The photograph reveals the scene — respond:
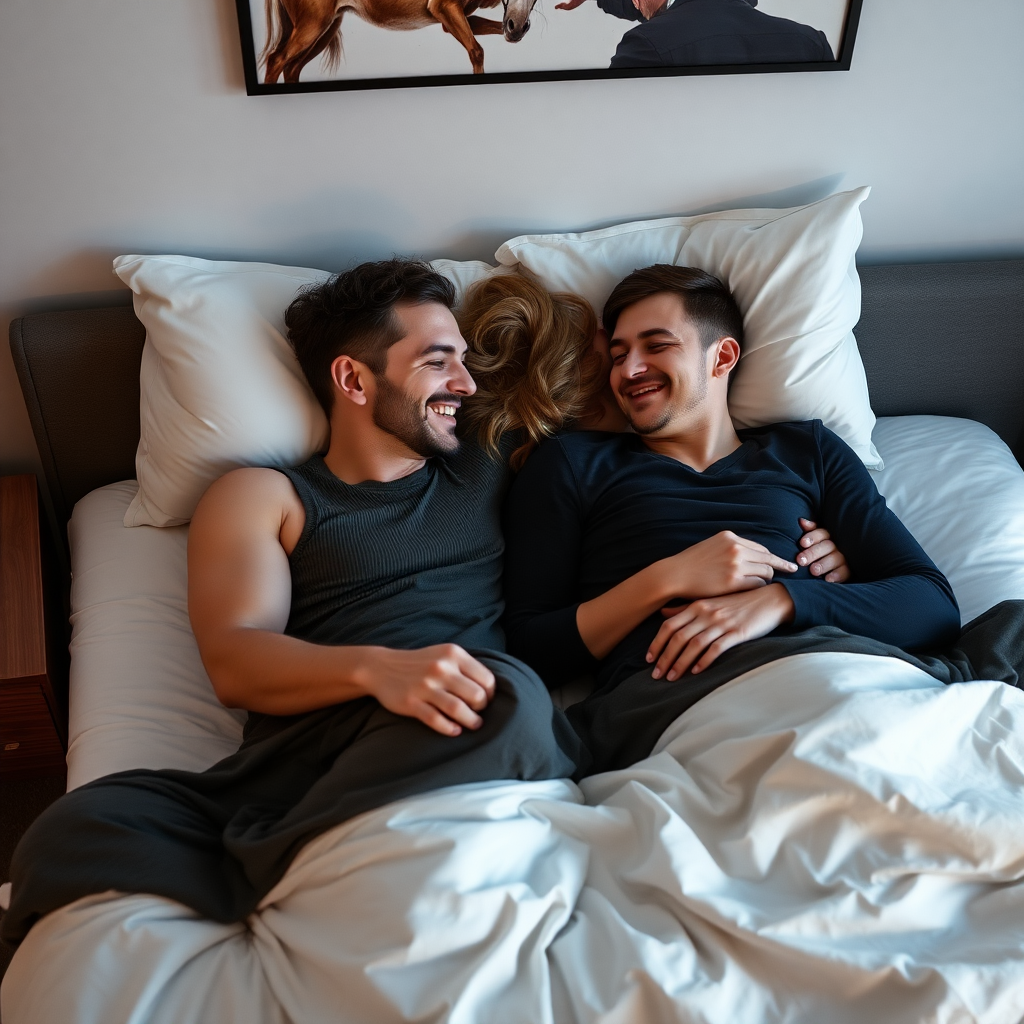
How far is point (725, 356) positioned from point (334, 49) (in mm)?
953

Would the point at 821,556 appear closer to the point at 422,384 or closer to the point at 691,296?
the point at 691,296

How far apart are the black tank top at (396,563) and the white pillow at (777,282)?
0.59 m

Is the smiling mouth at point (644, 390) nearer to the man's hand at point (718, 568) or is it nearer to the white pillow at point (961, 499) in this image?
the man's hand at point (718, 568)

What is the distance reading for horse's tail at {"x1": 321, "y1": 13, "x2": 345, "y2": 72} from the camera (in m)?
1.84

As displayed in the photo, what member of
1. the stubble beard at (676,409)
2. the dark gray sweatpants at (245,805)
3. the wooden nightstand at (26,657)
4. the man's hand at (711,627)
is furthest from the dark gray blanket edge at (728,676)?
the wooden nightstand at (26,657)

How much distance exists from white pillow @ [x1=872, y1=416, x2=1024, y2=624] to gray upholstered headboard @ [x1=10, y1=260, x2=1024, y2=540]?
10 centimetres

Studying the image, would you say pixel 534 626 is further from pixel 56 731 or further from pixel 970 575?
pixel 56 731

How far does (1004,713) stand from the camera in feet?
4.34

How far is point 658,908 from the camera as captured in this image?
3.78 feet

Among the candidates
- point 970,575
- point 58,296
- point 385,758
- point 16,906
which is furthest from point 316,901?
point 58,296

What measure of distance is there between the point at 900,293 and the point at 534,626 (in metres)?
1.17

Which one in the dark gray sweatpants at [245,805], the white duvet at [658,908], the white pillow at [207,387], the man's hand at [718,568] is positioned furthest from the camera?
the white pillow at [207,387]

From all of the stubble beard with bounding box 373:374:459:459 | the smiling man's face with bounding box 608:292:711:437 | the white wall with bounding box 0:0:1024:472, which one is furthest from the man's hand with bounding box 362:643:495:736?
the white wall with bounding box 0:0:1024:472

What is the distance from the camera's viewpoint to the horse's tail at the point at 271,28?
1.81 m
